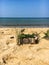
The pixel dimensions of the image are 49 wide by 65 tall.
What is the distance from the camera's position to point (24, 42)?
35.1 ft

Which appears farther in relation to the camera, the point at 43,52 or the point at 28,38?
the point at 28,38

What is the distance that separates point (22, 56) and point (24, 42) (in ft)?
7.26

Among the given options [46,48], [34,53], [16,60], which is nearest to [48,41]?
[46,48]

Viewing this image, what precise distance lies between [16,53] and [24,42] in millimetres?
1892

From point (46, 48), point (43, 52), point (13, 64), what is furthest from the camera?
point (46, 48)

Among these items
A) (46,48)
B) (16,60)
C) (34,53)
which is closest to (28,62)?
(16,60)

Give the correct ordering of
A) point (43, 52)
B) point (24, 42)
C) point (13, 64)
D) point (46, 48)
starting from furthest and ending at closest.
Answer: point (24, 42) < point (46, 48) < point (43, 52) < point (13, 64)

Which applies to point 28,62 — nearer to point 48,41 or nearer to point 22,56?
point 22,56

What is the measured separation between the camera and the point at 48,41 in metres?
11.1

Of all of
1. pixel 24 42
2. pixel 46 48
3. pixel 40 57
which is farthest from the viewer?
pixel 24 42

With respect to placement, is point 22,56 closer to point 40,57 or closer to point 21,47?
point 40,57

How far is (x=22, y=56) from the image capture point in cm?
852

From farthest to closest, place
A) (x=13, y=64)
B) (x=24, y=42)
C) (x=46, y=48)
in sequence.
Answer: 1. (x=24, y=42)
2. (x=46, y=48)
3. (x=13, y=64)

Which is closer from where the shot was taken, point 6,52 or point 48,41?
point 6,52
